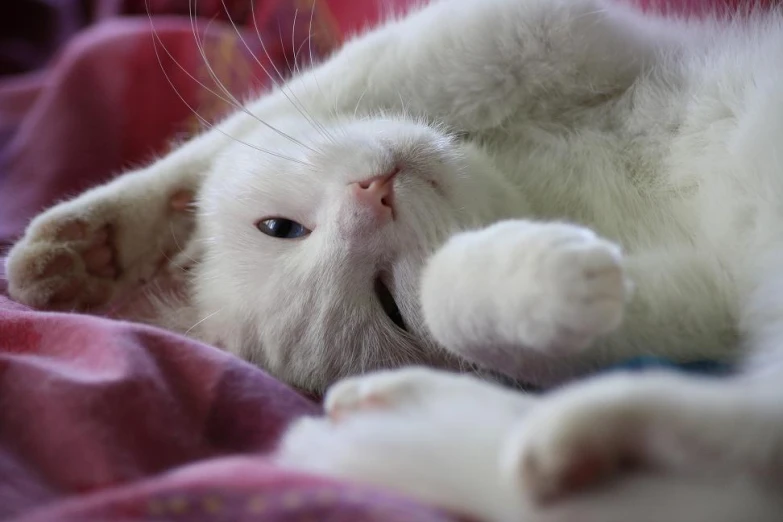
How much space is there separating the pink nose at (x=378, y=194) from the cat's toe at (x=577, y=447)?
40 centimetres

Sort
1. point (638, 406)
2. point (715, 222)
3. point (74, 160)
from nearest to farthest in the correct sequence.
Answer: point (638, 406) < point (715, 222) < point (74, 160)

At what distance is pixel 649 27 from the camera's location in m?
1.07

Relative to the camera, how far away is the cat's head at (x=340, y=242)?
81cm

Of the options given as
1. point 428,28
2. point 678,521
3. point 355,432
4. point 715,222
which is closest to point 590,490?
point 678,521

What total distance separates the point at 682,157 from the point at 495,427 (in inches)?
20.4

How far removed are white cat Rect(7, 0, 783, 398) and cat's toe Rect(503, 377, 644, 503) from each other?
0.11 metres

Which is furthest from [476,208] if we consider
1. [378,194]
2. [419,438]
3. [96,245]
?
[96,245]

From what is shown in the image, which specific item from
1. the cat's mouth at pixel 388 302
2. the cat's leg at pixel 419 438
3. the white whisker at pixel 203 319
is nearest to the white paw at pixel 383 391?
the cat's leg at pixel 419 438

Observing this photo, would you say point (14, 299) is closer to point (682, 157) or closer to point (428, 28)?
point (428, 28)

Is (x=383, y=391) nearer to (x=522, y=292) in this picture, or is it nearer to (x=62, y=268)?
(x=522, y=292)

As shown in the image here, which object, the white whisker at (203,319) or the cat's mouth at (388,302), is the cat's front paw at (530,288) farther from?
the white whisker at (203,319)

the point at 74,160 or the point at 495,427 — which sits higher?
the point at 495,427

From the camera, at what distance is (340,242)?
81 cm

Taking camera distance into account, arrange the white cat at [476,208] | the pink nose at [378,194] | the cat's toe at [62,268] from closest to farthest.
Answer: the white cat at [476,208] → the pink nose at [378,194] → the cat's toe at [62,268]
